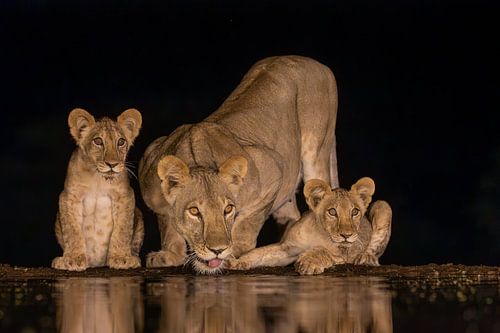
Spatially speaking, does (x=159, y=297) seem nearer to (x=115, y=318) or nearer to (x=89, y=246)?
(x=115, y=318)

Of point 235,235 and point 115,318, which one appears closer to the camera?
point 115,318

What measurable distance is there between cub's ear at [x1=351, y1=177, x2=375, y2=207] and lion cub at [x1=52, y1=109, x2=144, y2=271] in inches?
69.1

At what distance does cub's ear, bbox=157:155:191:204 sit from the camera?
8.06 m

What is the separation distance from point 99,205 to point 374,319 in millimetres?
3992

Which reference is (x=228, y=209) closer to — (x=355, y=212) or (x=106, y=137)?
(x=106, y=137)

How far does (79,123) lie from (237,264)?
62.1 inches

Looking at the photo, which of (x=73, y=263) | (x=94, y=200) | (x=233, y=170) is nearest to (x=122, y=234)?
(x=94, y=200)

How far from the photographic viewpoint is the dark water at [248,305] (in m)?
5.13

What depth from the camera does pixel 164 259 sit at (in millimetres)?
9000

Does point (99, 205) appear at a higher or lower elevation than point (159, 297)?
higher

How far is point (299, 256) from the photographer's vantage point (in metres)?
8.71

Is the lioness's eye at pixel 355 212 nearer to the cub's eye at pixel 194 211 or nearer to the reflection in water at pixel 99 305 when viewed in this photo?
the cub's eye at pixel 194 211

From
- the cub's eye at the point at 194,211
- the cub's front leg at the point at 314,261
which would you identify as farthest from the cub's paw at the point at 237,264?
the cub's eye at the point at 194,211

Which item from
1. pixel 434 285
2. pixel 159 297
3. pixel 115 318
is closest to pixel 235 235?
pixel 434 285
